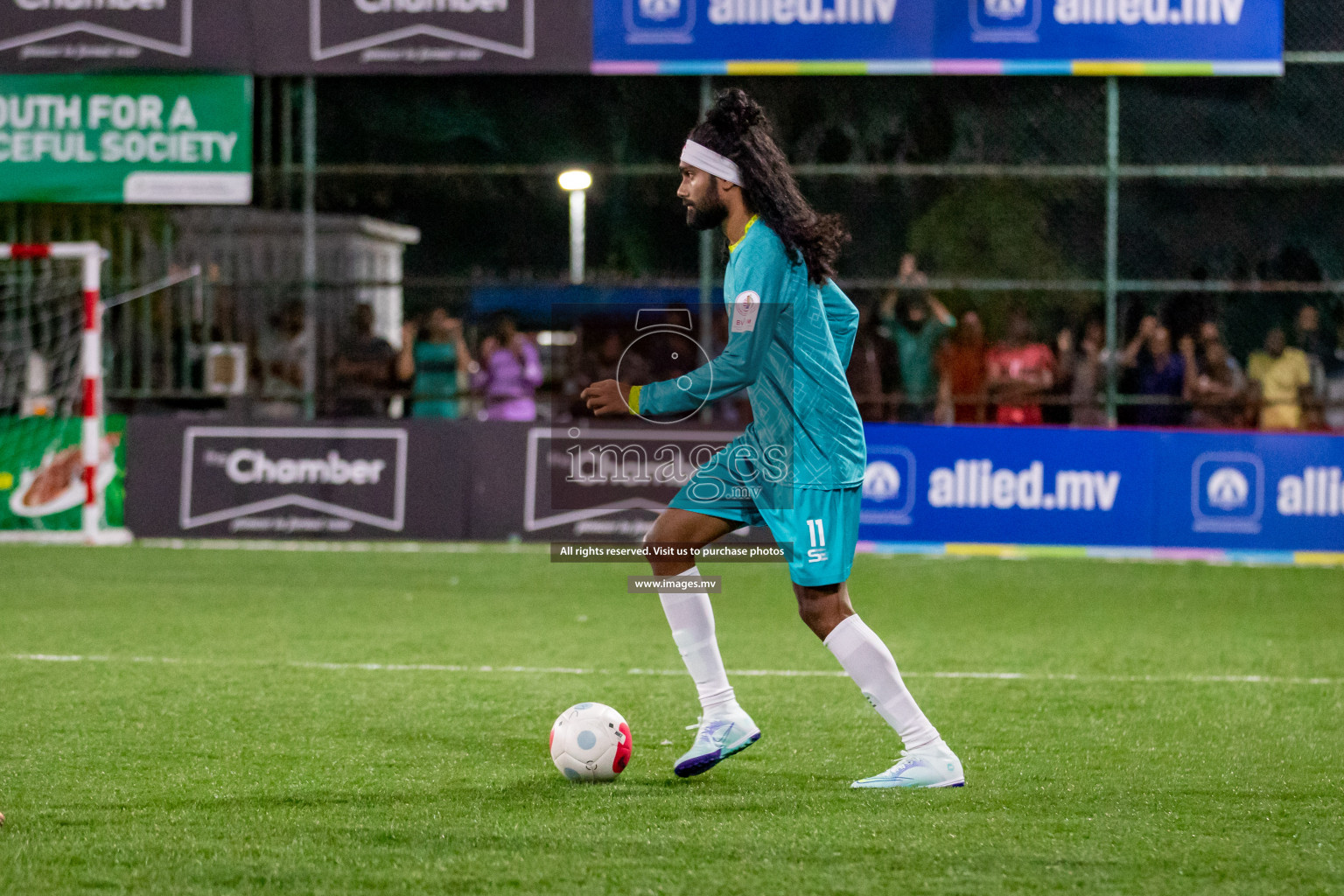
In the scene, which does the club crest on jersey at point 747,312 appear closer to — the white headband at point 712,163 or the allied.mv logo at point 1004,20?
the white headband at point 712,163

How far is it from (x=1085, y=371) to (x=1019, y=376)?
0.72 metres

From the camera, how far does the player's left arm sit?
5.11m

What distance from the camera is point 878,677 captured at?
5000 millimetres

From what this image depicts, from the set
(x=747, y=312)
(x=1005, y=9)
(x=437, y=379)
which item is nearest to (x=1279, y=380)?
(x=1005, y=9)

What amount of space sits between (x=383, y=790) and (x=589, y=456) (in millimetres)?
9731

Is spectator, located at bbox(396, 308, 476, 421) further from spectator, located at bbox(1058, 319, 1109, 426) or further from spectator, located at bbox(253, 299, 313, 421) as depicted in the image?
spectator, located at bbox(1058, 319, 1109, 426)

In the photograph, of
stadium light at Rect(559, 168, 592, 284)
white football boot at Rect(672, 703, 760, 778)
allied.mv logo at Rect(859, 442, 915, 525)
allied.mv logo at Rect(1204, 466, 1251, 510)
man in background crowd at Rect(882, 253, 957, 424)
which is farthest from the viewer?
stadium light at Rect(559, 168, 592, 284)

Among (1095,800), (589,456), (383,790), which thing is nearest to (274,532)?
(589,456)

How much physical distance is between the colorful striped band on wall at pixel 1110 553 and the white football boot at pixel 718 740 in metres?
8.25

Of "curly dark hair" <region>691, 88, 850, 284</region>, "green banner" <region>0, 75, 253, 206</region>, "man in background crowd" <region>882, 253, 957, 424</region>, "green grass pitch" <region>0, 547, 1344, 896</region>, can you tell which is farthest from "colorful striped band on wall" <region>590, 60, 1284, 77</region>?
"curly dark hair" <region>691, 88, 850, 284</region>

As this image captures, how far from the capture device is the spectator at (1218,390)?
45.8ft

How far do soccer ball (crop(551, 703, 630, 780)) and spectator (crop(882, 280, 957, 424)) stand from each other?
9.44m

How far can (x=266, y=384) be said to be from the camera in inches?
582

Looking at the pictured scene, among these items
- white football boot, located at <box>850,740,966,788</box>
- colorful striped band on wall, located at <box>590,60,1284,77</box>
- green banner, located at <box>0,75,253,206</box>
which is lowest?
white football boot, located at <box>850,740,966,788</box>
